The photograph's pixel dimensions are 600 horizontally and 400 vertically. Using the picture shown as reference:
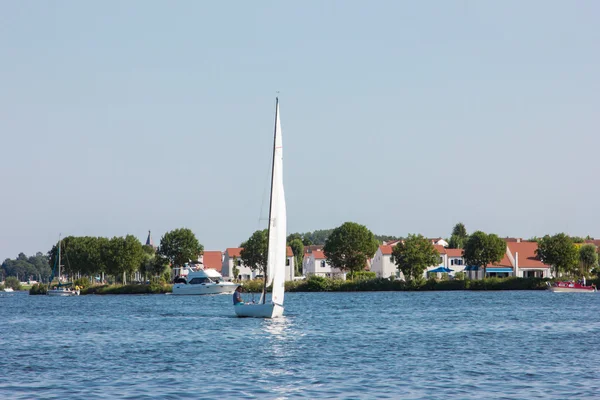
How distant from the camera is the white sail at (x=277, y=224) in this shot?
187ft

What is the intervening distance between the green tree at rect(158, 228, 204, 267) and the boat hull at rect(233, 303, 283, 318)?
320ft

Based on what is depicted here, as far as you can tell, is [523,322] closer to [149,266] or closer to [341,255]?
[341,255]

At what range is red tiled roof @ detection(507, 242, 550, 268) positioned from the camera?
161750 millimetres

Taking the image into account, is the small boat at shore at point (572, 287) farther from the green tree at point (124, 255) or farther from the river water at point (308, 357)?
the green tree at point (124, 255)

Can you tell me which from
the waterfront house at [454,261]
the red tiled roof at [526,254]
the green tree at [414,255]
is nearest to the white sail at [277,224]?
the green tree at [414,255]

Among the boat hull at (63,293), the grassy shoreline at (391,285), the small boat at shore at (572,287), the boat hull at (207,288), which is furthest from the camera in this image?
the boat hull at (63,293)

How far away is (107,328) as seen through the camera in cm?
5869

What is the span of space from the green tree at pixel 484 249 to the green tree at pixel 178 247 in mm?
52061

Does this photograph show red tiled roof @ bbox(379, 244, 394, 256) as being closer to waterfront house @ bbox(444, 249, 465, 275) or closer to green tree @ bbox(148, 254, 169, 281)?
waterfront house @ bbox(444, 249, 465, 275)

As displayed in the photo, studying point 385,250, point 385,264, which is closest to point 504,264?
point 385,264

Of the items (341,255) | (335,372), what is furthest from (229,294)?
(335,372)

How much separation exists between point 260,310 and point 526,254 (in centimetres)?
11577

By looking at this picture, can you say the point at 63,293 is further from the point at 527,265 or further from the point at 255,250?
the point at 527,265

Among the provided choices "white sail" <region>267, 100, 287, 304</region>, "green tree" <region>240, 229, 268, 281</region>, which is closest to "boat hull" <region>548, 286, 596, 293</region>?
"green tree" <region>240, 229, 268, 281</region>
